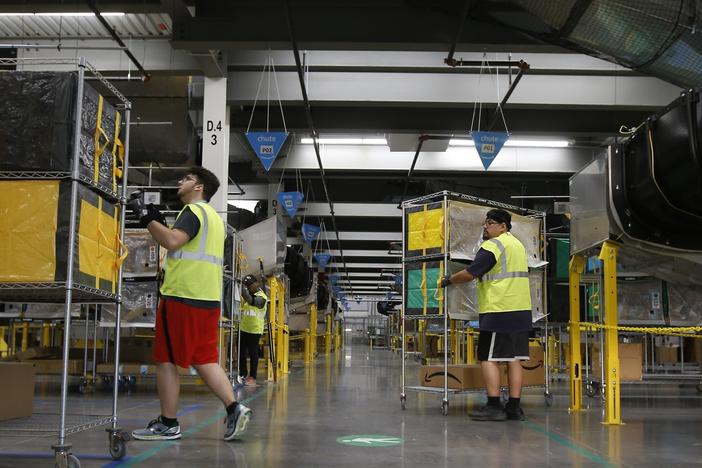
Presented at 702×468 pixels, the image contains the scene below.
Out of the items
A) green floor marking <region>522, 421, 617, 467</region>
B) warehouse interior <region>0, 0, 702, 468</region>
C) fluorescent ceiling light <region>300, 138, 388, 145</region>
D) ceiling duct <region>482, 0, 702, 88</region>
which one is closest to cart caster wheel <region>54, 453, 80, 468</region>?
warehouse interior <region>0, 0, 702, 468</region>

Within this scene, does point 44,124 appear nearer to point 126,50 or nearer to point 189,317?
point 189,317

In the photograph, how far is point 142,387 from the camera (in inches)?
391

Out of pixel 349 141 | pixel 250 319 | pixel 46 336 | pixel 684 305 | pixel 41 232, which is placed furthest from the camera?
pixel 349 141

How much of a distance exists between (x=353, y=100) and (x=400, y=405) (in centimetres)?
620

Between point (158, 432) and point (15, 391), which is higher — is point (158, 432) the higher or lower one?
the lower one

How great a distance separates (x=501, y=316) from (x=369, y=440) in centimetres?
188

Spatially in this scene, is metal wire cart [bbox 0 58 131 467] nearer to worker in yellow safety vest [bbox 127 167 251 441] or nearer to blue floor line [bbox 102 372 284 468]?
blue floor line [bbox 102 372 284 468]

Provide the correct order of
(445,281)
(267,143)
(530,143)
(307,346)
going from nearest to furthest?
(445,281), (267,143), (530,143), (307,346)

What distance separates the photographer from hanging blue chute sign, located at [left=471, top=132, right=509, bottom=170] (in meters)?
11.4

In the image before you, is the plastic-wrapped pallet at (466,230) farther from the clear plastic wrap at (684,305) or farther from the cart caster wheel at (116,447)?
the cart caster wheel at (116,447)

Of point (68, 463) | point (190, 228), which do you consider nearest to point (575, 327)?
point (190, 228)

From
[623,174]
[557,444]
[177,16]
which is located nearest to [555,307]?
[623,174]

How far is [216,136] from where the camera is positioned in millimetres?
11102

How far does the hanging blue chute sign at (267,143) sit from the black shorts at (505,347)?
561 cm
